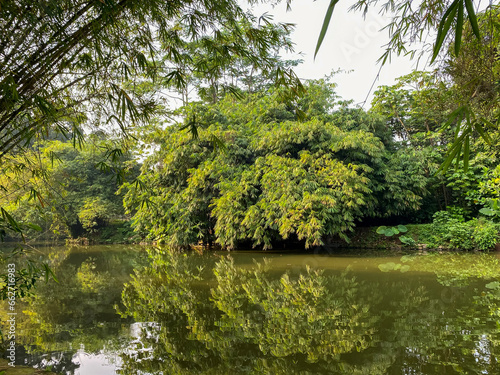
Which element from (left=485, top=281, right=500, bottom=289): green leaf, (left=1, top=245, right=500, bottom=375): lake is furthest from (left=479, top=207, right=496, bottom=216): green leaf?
(left=485, top=281, right=500, bottom=289): green leaf

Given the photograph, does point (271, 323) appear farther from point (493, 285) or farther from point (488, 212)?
point (488, 212)

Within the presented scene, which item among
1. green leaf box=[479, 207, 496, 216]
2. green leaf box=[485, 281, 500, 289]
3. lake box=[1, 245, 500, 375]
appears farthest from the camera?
green leaf box=[479, 207, 496, 216]

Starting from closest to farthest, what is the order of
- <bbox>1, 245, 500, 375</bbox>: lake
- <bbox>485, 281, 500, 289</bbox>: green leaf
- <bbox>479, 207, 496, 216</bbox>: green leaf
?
<bbox>1, 245, 500, 375</bbox>: lake, <bbox>485, 281, 500, 289</bbox>: green leaf, <bbox>479, 207, 496, 216</bbox>: green leaf

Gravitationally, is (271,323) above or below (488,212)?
below

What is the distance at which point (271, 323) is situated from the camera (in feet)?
11.6

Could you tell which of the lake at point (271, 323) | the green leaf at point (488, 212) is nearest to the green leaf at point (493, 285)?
the lake at point (271, 323)

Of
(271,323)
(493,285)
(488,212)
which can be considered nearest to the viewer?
(271,323)

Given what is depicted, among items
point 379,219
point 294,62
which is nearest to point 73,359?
point 379,219

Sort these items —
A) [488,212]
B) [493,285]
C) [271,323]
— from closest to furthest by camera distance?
1. [271,323]
2. [493,285]
3. [488,212]

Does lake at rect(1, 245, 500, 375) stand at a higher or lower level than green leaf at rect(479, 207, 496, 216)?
lower

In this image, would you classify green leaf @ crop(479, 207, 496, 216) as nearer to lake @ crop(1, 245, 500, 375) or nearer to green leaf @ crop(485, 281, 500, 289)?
lake @ crop(1, 245, 500, 375)

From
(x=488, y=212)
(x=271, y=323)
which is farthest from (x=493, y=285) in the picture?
(x=488, y=212)

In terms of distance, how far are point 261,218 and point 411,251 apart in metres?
4.44

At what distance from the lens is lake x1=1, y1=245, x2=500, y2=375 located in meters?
2.61
